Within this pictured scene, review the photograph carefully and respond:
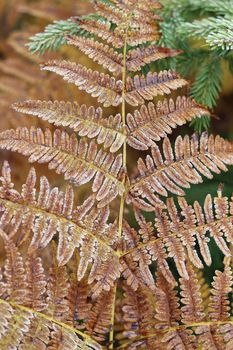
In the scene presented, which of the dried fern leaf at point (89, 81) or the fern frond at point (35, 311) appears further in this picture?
the dried fern leaf at point (89, 81)

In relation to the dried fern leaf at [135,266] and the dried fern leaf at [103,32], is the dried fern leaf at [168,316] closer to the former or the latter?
the dried fern leaf at [135,266]

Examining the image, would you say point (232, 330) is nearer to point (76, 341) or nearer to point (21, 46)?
point (76, 341)

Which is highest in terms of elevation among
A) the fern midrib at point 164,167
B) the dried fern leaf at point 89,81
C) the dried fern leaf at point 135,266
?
the dried fern leaf at point 89,81

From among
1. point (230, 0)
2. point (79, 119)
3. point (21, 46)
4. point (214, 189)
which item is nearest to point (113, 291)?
point (79, 119)

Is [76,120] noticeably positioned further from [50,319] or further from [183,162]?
[50,319]

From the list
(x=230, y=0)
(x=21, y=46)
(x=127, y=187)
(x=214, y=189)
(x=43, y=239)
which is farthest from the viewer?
(x=21, y=46)

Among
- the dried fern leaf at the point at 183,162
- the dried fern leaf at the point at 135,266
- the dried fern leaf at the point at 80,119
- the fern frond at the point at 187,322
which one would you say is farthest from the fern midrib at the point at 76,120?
the fern frond at the point at 187,322

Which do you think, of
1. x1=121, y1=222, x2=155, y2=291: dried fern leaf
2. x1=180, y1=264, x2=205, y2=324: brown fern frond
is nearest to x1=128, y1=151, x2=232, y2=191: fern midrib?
x1=121, y1=222, x2=155, y2=291: dried fern leaf
